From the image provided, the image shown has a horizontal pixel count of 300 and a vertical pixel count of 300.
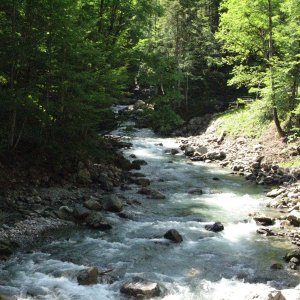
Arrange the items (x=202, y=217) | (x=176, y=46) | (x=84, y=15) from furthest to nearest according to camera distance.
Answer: (x=176, y=46) → (x=84, y=15) → (x=202, y=217)

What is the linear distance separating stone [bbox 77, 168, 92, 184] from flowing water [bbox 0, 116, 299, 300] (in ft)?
6.35

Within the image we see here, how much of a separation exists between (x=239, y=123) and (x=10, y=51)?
21.4 metres

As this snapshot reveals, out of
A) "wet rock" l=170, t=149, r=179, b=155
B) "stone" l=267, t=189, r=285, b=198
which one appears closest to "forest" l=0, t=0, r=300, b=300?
"stone" l=267, t=189, r=285, b=198

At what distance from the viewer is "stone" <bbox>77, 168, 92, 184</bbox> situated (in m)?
17.8

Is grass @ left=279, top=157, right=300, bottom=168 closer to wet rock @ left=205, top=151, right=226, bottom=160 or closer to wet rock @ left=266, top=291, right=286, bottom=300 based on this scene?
wet rock @ left=205, top=151, right=226, bottom=160

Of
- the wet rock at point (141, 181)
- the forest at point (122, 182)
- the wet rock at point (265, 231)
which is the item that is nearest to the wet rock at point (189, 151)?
the forest at point (122, 182)

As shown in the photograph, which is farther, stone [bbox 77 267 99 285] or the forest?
the forest

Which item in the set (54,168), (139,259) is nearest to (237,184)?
(54,168)

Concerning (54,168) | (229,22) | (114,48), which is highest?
(229,22)

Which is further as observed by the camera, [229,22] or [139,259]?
[229,22]

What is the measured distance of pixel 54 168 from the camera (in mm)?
17062

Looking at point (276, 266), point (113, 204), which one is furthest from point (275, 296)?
point (113, 204)

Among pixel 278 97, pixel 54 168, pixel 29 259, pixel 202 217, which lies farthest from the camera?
pixel 278 97

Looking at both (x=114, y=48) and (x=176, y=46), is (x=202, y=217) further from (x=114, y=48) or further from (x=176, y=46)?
(x=176, y=46)
